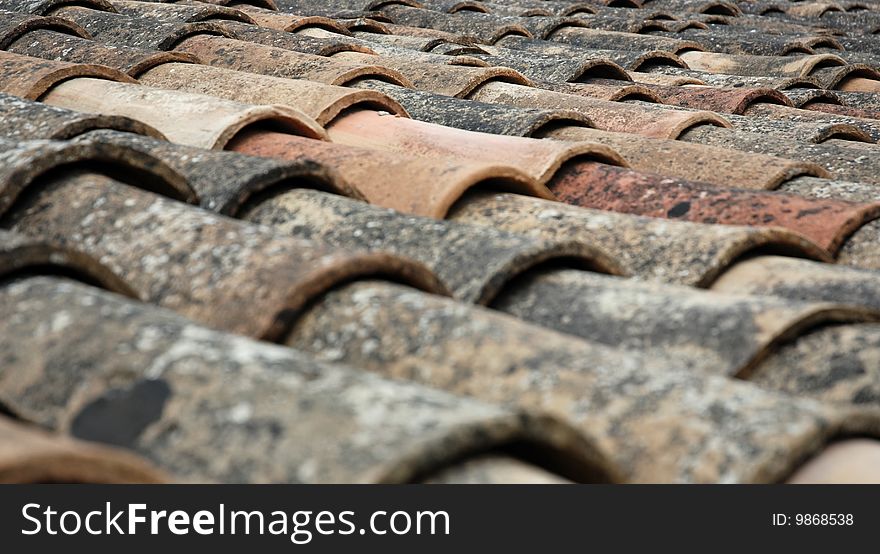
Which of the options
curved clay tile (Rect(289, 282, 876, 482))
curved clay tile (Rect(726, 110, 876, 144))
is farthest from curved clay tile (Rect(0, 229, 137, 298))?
curved clay tile (Rect(726, 110, 876, 144))

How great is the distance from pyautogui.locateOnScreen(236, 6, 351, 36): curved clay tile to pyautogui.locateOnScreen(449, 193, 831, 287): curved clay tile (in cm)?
252

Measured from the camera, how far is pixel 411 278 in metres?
1.97

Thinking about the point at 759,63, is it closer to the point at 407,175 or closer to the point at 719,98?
the point at 719,98

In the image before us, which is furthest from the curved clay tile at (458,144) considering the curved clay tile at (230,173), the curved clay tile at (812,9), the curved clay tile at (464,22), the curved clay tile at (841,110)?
the curved clay tile at (812,9)

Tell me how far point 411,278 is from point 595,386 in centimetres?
40

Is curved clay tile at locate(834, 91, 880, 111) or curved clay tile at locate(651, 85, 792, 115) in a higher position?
curved clay tile at locate(834, 91, 880, 111)

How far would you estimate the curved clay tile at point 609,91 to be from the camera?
4.38m

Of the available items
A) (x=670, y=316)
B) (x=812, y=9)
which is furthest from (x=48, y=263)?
(x=812, y=9)

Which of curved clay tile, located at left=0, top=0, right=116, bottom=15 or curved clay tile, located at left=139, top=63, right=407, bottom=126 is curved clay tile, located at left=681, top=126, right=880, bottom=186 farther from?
curved clay tile, located at left=0, top=0, right=116, bottom=15

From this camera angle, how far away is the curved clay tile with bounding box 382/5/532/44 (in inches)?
223

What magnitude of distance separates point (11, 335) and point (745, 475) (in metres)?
0.98
